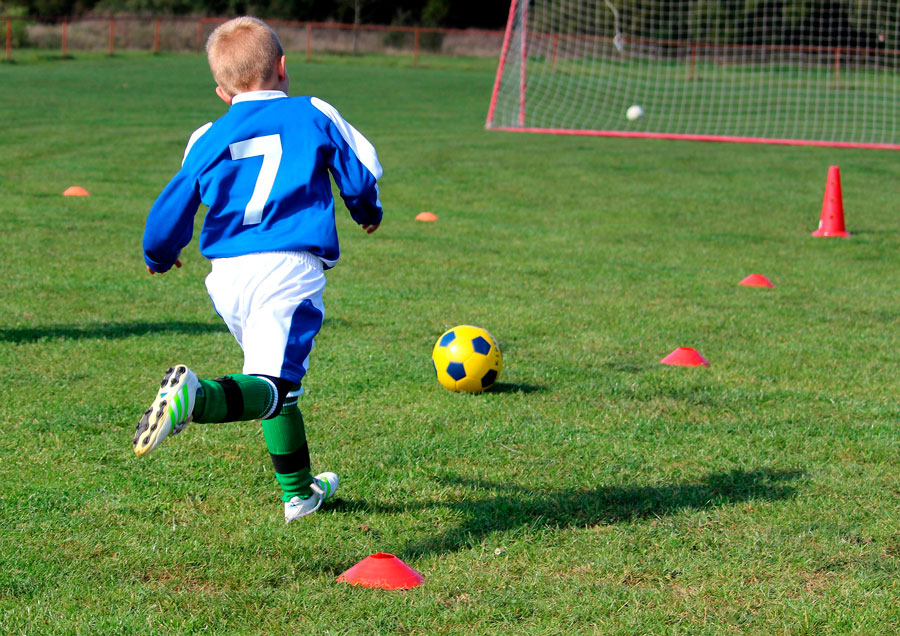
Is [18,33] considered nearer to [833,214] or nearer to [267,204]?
Answer: [833,214]

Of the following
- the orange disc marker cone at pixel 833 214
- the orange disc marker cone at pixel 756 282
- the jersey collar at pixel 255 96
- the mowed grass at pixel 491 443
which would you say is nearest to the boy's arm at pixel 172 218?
the jersey collar at pixel 255 96

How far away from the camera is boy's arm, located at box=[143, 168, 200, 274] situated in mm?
3529

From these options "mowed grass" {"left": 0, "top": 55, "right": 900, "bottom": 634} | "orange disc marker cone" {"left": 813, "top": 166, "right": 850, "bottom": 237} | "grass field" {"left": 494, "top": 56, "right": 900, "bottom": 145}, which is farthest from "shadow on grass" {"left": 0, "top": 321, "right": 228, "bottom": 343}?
"grass field" {"left": 494, "top": 56, "right": 900, "bottom": 145}

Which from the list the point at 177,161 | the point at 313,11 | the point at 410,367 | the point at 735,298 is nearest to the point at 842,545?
the point at 410,367

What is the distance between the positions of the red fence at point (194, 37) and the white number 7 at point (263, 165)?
38.5 metres

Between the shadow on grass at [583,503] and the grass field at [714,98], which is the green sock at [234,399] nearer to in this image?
the shadow on grass at [583,503]

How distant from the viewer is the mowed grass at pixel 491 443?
3146 millimetres

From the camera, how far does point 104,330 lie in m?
6.44

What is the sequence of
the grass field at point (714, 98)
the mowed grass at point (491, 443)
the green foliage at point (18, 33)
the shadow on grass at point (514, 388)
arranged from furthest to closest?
1. the green foliage at point (18, 33)
2. the grass field at point (714, 98)
3. the shadow on grass at point (514, 388)
4. the mowed grass at point (491, 443)

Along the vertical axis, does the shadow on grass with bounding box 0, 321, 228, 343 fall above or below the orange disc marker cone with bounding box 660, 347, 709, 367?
above

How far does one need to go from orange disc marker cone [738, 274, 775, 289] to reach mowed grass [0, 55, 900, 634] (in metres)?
0.22

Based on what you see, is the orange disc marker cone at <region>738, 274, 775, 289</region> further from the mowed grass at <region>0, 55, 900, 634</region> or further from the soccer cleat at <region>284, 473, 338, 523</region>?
the soccer cleat at <region>284, 473, 338, 523</region>

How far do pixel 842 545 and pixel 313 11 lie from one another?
62718 millimetres

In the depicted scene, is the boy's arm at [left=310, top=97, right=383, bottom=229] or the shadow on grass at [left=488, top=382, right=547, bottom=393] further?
the shadow on grass at [left=488, top=382, right=547, bottom=393]
